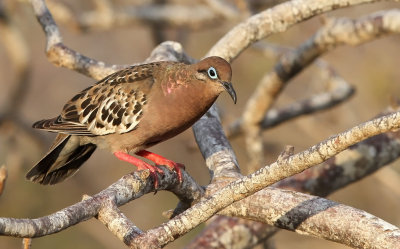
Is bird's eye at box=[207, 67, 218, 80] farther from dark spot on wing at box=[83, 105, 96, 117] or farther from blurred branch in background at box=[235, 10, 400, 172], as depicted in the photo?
blurred branch in background at box=[235, 10, 400, 172]

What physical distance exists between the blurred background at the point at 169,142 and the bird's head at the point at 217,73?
274 cm

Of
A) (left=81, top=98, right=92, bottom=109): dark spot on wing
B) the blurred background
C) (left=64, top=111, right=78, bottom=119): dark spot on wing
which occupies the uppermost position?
the blurred background

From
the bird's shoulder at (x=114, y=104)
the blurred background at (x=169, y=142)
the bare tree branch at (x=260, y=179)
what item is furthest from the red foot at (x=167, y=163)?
the blurred background at (x=169, y=142)

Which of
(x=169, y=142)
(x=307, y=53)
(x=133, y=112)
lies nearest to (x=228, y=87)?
(x=133, y=112)

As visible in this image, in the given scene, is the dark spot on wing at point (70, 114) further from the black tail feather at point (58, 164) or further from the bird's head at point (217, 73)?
the bird's head at point (217, 73)

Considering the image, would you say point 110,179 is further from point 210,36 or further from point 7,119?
point 7,119

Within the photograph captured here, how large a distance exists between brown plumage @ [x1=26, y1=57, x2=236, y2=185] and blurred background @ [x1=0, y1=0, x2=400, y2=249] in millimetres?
2359

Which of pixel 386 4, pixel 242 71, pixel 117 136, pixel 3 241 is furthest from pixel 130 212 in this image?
pixel 117 136

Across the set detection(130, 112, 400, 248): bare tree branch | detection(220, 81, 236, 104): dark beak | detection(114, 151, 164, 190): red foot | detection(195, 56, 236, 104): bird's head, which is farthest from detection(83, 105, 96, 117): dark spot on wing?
detection(130, 112, 400, 248): bare tree branch

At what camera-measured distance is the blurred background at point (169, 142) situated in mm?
9023

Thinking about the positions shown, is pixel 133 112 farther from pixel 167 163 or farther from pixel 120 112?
pixel 167 163

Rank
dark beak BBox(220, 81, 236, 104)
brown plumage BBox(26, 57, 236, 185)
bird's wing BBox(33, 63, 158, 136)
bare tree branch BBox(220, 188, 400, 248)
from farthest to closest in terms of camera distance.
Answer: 1. bird's wing BBox(33, 63, 158, 136)
2. brown plumage BBox(26, 57, 236, 185)
3. dark beak BBox(220, 81, 236, 104)
4. bare tree branch BBox(220, 188, 400, 248)

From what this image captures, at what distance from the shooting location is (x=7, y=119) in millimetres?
8602

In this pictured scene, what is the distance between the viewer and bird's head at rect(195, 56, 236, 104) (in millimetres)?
A: 5121
